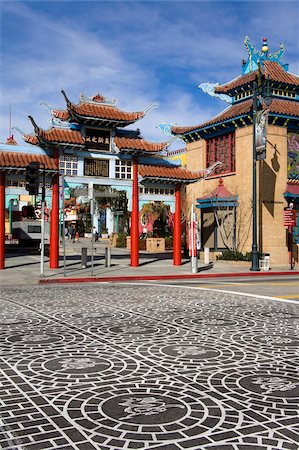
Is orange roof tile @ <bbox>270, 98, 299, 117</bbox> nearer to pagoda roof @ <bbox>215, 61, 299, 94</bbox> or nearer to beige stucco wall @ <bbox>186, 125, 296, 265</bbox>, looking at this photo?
beige stucco wall @ <bbox>186, 125, 296, 265</bbox>

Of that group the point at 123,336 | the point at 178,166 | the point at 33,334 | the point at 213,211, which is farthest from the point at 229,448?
the point at 213,211

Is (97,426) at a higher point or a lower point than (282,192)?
lower

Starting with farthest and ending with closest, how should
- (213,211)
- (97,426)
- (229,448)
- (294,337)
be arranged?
(213,211) → (294,337) → (97,426) → (229,448)

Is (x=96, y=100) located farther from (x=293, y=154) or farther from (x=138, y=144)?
(x=293, y=154)

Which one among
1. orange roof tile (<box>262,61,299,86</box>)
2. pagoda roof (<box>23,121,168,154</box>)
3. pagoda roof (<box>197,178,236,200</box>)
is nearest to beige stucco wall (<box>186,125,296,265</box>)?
pagoda roof (<box>197,178,236,200</box>)

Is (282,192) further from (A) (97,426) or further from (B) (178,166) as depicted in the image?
(A) (97,426)

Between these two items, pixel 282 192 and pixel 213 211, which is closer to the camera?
pixel 282 192

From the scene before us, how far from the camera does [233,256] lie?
26703 mm

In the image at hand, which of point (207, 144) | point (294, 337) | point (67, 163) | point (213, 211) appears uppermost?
point (207, 144)

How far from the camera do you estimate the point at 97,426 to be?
3.52 metres

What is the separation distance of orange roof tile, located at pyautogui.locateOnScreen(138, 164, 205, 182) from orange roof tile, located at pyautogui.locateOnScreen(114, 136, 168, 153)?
39.2 inches

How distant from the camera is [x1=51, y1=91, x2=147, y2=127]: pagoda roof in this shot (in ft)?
70.7

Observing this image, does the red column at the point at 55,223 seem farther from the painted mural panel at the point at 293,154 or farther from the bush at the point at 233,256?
the painted mural panel at the point at 293,154

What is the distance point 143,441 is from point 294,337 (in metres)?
4.23
